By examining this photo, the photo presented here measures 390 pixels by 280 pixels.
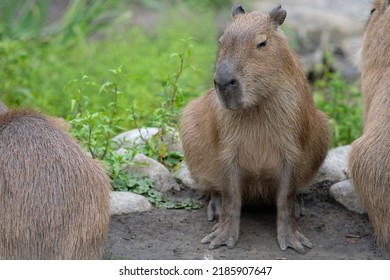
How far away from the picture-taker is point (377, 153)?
4727mm

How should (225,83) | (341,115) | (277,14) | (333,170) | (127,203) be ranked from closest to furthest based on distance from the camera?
1. (225,83)
2. (277,14)
3. (127,203)
4. (333,170)
5. (341,115)

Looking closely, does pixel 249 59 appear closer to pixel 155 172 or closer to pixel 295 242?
pixel 295 242

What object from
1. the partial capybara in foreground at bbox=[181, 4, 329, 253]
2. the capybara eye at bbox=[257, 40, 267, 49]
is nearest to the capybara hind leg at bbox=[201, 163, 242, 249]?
the partial capybara in foreground at bbox=[181, 4, 329, 253]

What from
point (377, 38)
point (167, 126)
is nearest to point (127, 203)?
point (167, 126)

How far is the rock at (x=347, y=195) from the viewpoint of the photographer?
5.43m

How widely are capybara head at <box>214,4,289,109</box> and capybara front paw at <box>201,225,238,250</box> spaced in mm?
807

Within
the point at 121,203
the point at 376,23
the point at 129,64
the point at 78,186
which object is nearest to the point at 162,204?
the point at 121,203

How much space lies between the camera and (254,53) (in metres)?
4.62

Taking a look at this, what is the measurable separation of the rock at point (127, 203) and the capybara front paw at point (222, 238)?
600 mm

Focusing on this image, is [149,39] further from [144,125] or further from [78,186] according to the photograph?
[78,186]

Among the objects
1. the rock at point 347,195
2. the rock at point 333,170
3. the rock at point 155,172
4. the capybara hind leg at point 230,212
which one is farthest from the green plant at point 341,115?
the capybara hind leg at point 230,212

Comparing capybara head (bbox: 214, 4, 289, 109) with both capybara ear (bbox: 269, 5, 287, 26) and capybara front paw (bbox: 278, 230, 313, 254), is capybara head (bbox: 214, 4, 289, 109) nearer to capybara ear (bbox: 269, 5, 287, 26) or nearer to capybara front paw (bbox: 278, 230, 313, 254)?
capybara ear (bbox: 269, 5, 287, 26)

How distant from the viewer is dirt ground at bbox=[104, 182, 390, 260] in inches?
187

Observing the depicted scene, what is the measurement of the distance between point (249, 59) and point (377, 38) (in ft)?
4.37
